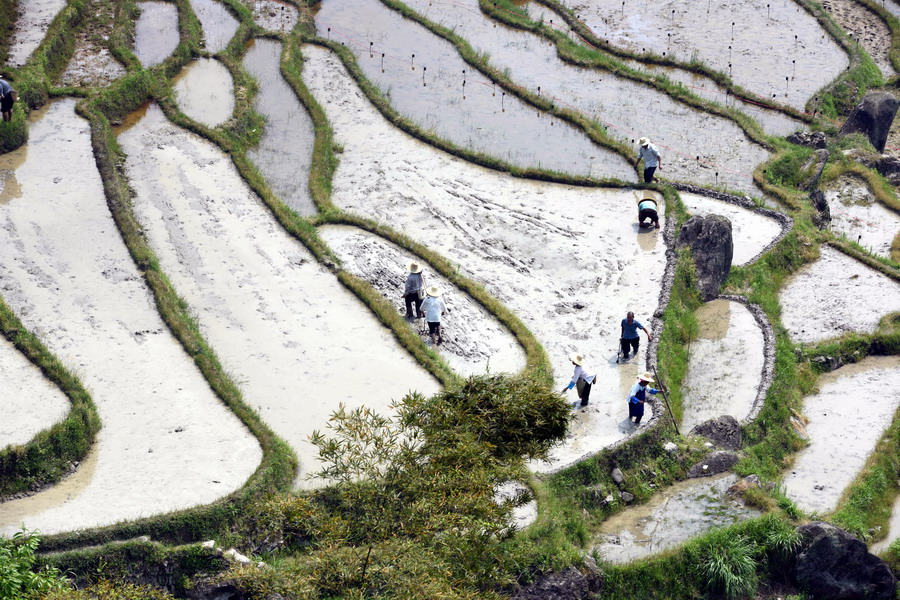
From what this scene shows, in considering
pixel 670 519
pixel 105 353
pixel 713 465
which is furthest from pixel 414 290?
pixel 670 519

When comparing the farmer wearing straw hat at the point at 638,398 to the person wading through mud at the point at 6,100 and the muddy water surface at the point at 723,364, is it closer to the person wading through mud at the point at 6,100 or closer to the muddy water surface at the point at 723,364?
the muddy water surface at the point at 723,364

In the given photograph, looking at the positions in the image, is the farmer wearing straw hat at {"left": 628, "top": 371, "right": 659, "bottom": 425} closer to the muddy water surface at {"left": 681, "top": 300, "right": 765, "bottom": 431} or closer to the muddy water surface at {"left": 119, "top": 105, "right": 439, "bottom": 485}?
the muddy water surface at {"left": 681, "top": 300, "right": 765, "bottom": 431}

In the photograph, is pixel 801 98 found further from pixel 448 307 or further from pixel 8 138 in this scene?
pixel 8 138

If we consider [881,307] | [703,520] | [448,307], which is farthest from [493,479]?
[881,307]

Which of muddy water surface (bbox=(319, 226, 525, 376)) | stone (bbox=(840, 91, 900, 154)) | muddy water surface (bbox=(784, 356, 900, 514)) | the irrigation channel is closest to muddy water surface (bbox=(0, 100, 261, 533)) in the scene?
the irrigation channel

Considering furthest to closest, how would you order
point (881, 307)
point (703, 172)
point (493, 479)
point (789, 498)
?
point (703, 172) → point (881, 307) → point (789, 498) → point (493, 479)

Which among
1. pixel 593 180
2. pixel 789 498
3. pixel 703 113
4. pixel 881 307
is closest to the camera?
pixel 789 498
